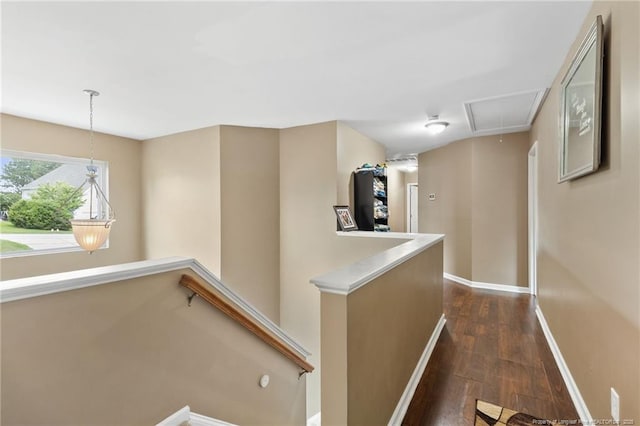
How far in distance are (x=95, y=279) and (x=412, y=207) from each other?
28.9ft

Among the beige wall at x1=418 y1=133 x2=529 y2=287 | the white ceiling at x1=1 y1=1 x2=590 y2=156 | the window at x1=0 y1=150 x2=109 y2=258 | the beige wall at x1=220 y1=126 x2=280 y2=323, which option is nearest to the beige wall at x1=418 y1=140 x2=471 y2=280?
the beige wall at x1=418 y1=133 x2=529 y2=287

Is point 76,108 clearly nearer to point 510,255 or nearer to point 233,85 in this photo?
point 233,85

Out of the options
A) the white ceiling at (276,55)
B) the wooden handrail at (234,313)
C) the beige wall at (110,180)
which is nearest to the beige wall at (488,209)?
the white ceiling at (276,55)

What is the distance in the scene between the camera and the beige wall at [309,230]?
395cm

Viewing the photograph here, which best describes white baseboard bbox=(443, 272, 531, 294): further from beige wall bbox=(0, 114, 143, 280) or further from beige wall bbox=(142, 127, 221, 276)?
beige wall bbox=(0, 114, 143, 280)

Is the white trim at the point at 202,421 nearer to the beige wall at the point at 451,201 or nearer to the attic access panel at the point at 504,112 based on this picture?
the attic access panel at the point at 504,112

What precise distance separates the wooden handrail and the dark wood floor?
928 millimetres

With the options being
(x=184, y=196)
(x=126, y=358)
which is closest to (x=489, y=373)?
(x=126, y=358)

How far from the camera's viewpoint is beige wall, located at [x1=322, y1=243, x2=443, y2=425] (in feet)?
3.93

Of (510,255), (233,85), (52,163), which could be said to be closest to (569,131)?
(233,85)

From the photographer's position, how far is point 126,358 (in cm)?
134

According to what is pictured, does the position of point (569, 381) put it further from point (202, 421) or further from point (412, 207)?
point (412, 207)

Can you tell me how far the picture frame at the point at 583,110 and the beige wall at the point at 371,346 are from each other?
1.17 meters

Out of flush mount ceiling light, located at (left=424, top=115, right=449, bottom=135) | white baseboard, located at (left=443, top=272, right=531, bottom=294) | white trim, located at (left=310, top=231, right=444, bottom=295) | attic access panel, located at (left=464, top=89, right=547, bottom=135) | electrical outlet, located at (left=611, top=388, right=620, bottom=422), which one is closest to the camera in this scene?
white trim, located at (left=310, top=231, right=444, bottom=295)
